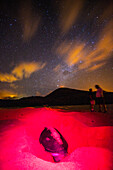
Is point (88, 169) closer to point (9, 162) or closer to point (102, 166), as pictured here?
point (102, 166)

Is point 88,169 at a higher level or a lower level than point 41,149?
higher

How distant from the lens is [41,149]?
7.89 ft

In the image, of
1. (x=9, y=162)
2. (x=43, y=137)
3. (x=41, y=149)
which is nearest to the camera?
(x=9, y=162)

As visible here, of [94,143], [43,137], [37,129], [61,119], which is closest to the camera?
[94,143]

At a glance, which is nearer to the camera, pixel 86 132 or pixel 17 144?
pixel 17 144

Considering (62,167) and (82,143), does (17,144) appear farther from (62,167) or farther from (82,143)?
(82,143)

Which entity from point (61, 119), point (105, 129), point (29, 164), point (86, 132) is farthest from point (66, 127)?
point (29, 164)

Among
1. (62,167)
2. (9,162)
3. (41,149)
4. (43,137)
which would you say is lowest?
(41,149)

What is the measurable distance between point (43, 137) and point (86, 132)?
1438 mm

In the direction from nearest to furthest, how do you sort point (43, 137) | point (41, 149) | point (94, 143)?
point (94, 143) < point (41, 149) < point (43, 137)

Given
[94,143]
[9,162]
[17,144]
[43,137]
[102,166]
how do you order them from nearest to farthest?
1. [9,162]
2. [102,166]
3. [17,144]
4. [94,143]
5. [43,137]

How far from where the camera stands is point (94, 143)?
226 cm

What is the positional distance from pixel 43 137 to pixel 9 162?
5.14ft

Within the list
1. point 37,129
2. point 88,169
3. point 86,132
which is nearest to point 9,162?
point 88,169
